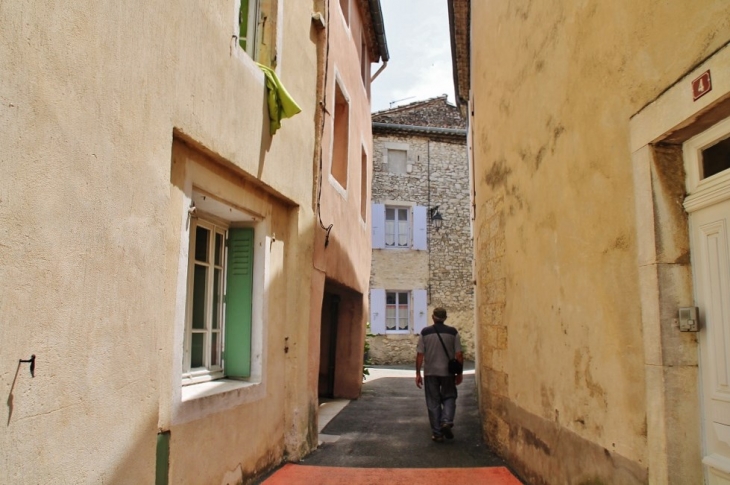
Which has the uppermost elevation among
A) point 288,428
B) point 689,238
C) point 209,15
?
point 209,15

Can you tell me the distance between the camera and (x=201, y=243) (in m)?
4.80

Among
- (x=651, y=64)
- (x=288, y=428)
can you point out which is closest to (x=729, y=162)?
(x=651, y=64)

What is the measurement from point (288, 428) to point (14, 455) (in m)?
3.66

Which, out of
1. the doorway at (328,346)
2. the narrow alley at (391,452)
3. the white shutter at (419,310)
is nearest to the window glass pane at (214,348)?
the narrow alley at (391,452)

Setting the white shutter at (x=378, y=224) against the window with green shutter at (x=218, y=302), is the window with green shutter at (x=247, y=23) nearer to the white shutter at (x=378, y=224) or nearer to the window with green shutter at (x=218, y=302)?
the window with green shutter at (x=218, y=302)

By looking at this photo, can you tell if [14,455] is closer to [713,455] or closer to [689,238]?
[713,455]

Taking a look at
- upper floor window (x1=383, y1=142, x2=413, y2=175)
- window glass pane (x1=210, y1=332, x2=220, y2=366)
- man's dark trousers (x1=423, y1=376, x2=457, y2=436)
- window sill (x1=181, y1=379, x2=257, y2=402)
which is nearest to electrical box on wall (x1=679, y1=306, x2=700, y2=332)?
window sill (x1=181, y1=379, x2=257, y2=402)

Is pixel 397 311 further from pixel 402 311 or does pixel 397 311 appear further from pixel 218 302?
pixel 218 302

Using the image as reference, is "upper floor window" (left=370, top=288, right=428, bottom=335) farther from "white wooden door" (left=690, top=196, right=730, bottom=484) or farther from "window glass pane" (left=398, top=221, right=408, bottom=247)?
"white wooden door" (left=690, top=196, right=730, bottom=484)

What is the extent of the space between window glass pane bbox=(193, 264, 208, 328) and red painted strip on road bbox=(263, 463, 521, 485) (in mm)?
1499

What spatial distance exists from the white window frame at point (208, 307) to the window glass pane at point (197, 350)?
0.03 m

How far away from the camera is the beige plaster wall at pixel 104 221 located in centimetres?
238

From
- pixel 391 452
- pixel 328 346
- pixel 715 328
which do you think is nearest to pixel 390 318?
pixel 328 346

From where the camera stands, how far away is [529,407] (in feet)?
16.6
